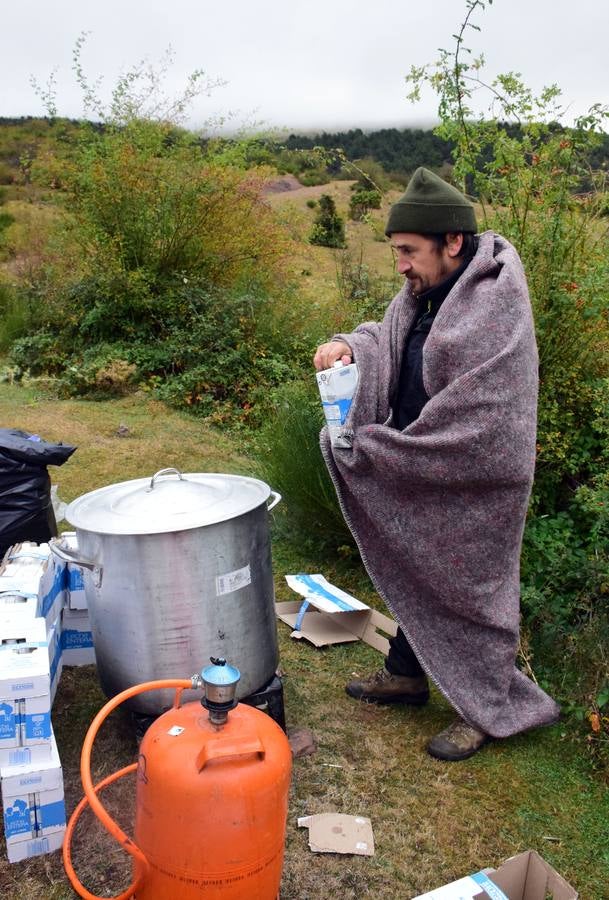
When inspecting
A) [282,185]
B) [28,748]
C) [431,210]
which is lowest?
[28,748]

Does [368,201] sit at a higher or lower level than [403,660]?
higher

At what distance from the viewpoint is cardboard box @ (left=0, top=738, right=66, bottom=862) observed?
202cm

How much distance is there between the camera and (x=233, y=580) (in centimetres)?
229

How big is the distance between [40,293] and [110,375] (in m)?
2.56

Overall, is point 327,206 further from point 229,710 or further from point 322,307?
point 229,710

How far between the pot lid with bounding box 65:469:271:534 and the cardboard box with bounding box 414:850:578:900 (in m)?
1.11

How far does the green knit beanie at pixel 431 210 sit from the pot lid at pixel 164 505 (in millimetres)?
963

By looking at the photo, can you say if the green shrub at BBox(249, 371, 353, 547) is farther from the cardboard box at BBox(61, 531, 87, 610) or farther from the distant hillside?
the distant hillside

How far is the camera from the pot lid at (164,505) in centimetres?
221

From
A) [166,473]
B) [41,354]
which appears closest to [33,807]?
[166,473]

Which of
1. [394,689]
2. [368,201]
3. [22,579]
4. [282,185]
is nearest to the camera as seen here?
[22,579]

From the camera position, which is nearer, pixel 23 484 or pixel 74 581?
pixel 74 581

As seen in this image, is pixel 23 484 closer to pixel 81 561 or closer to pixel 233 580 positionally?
pixel 81 561

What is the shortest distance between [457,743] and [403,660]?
37cm
